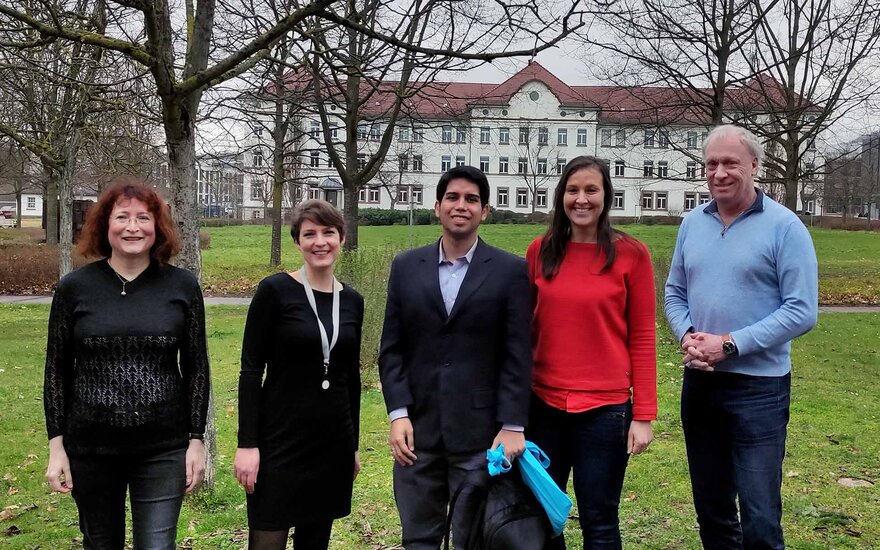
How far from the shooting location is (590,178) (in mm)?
3004

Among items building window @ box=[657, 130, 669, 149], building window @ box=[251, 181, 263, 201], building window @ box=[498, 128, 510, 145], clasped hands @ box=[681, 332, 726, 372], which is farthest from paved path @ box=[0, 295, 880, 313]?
building window @ box=[498, 128, 510, 145]

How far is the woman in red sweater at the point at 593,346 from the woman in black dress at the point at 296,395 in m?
0.89

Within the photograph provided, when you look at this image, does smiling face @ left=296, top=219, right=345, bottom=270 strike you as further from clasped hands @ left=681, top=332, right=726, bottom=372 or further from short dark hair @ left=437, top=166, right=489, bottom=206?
clasped hands @ left=681, top=332, right=726, bottom=372

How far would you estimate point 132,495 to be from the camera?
284 cm

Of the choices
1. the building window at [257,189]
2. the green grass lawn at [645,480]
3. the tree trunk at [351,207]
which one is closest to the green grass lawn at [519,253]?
the tree trunk at [351,207]

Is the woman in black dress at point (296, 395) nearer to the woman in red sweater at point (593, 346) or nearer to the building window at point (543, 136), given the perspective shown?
the woman in red sweater at point (593, 346)

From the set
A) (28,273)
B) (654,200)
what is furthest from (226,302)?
(654,200)

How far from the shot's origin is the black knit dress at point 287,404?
9.83 feet

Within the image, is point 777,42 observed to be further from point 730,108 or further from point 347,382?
point 347,382

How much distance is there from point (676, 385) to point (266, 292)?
275 inches

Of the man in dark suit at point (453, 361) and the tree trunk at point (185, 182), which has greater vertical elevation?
the tree trunk at point (185, 182)

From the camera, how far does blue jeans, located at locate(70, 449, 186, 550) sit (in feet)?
9.00

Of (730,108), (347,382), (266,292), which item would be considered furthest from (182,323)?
(730,108)

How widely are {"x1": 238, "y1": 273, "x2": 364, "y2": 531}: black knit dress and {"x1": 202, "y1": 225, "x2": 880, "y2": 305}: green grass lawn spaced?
7.19 meters
